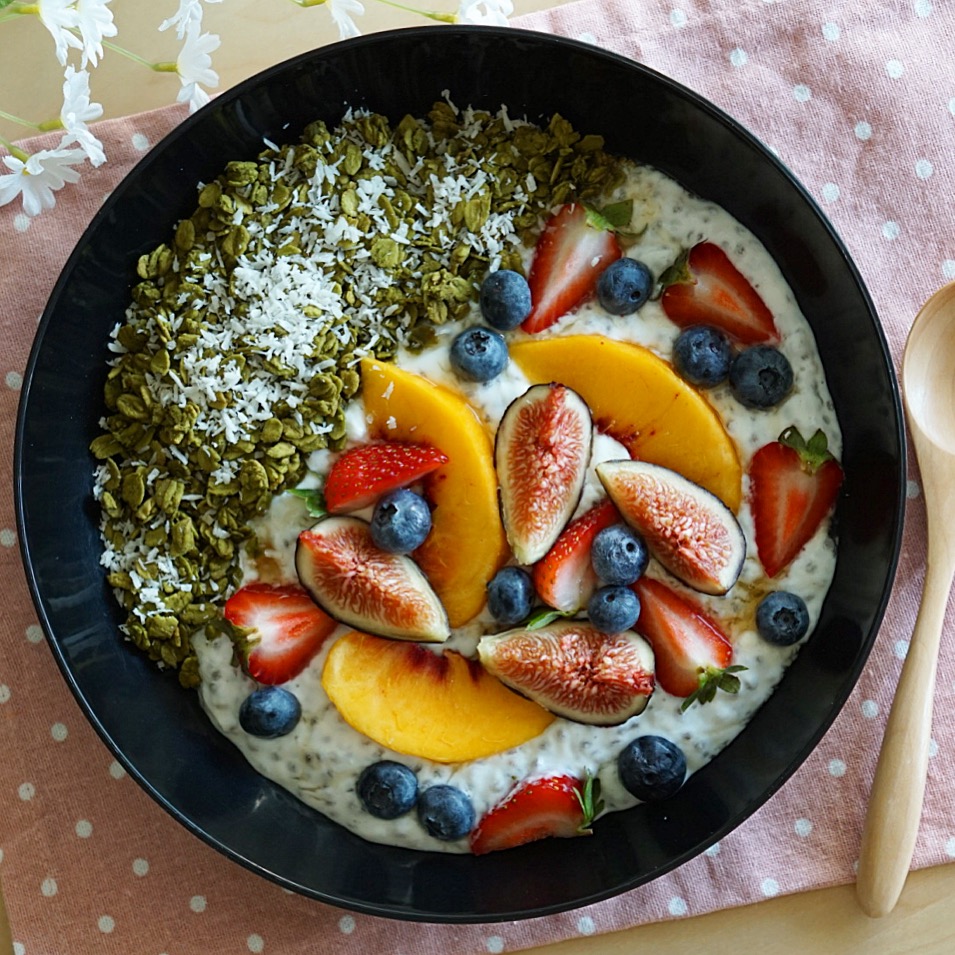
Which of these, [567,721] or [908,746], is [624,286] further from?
[908,746]

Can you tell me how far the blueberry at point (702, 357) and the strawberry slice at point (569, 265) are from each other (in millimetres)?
198

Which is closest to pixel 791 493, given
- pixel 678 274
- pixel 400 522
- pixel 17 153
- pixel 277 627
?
pixel 678 274

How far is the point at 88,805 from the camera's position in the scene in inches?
77.6

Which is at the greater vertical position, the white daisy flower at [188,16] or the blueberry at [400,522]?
the white daisy flower at [188,16]

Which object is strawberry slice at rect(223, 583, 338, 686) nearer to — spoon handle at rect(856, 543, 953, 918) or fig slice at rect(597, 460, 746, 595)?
fig slice at rect(597, 460, 746, 595)

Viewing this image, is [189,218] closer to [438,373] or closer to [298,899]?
[438,373]

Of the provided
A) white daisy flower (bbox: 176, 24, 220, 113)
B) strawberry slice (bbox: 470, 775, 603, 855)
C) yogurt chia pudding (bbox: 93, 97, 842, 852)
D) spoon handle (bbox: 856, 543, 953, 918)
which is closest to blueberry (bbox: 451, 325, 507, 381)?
Result: yogurt chia pudding (bbox: 93, 97, 842, 852)

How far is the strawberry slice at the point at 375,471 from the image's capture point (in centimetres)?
179

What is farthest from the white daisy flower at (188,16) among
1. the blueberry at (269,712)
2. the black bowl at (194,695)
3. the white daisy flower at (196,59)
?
the blueberry at (269,712)

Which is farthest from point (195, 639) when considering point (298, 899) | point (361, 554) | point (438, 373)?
point (438, 373)

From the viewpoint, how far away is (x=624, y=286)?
1857mm

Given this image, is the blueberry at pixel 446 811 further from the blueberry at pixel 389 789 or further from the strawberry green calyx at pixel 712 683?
the strawberry green calyx at pixel 712 683

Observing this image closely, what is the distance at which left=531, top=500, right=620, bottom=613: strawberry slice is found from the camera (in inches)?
70.8

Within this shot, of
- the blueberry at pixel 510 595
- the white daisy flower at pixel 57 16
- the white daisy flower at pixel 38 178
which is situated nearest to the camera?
the white daisy flower at pixel 57 16
